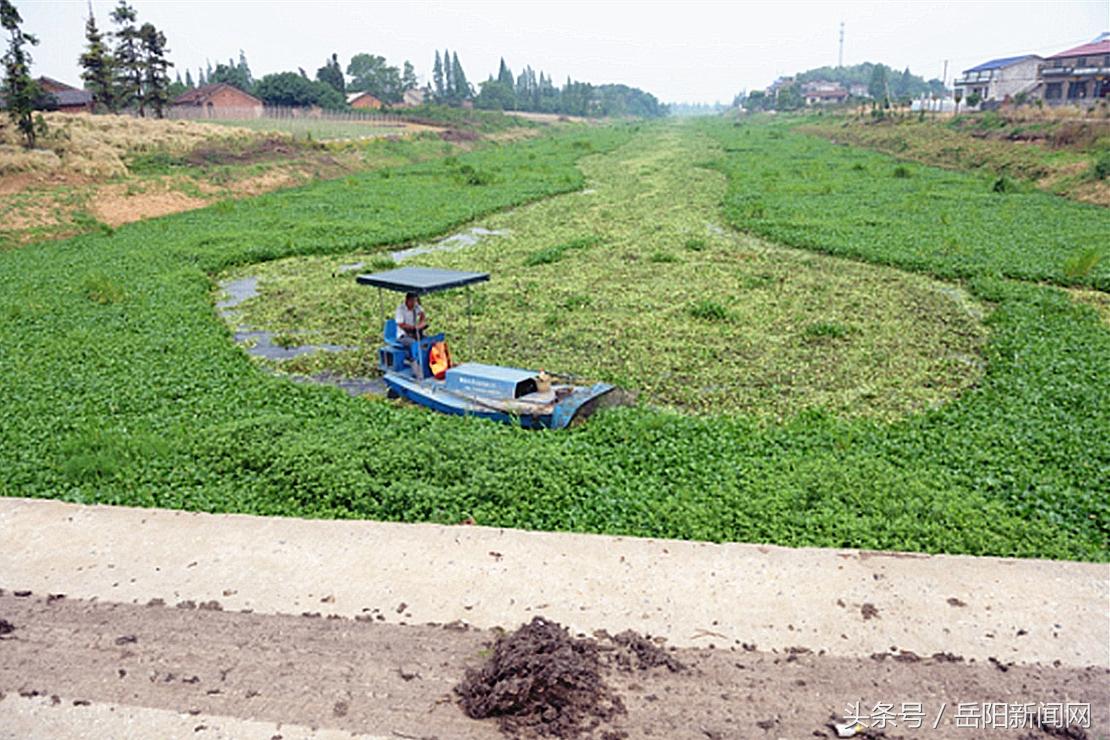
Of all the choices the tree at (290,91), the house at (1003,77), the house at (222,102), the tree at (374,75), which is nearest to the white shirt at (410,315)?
the house at (222,102)

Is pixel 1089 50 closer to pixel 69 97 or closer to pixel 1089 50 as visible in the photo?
pixel 1089 50

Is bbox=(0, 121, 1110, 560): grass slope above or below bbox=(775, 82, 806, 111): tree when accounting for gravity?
below

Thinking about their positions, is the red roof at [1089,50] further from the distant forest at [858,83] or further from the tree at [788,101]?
the tree at [788,101]

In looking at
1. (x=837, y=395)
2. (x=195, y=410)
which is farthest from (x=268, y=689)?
(x=837, y=395)

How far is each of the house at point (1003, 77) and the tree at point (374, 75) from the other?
7475 centimetres

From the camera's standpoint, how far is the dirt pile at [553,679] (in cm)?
478

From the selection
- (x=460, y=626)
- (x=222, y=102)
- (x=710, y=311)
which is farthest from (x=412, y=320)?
(x=222, y=102)

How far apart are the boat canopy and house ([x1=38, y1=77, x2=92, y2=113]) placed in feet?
187

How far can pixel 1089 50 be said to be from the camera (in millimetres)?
64688

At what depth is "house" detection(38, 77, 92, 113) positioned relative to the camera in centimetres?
5516

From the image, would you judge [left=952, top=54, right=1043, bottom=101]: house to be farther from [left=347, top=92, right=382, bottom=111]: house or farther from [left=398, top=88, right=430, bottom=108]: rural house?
[left=398, top=88, right=430, bottom=108]: rural house

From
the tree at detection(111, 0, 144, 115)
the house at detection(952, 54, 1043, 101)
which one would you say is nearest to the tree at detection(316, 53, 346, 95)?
the tree at detection(111, 0, 144, 115)

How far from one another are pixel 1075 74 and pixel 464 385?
7358 cm

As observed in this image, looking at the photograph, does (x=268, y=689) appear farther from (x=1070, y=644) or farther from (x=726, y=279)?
(x=726, y=279)
